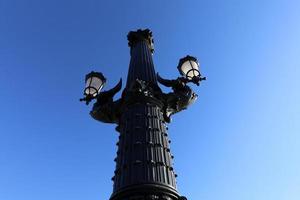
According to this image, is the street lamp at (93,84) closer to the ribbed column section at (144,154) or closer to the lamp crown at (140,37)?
the ribbed column section at (144,154)

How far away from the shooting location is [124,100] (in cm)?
788

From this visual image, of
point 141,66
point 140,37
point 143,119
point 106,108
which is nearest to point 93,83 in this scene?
point 141,66

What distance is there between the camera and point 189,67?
9094mm

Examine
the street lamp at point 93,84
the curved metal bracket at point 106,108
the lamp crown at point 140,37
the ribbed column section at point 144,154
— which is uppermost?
the lamp crown at point 140,37

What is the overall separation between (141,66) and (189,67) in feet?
3.67

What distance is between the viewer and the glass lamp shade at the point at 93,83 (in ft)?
29.4

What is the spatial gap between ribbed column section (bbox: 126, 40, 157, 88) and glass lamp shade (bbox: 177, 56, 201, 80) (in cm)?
64

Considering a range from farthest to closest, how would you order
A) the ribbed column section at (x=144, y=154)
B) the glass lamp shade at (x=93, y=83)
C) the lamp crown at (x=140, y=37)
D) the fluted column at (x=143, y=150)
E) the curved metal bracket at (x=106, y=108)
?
the lamp crown at (x=140, y=37) < the glass lamp shade at (x=93, y=83) < the curved metal bracket at (x=106, y=108) < the ribbed column section at (x=144, y=154) < the fluted column at (x=143, y=150)

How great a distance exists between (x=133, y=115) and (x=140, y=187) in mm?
1937

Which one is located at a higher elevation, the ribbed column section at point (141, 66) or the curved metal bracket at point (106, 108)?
the ribbed column section at point (141, 66)

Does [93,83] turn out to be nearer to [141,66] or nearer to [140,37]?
[141,66]

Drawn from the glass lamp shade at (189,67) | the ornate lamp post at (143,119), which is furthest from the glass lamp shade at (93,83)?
the glass lamp shade at (189,67)

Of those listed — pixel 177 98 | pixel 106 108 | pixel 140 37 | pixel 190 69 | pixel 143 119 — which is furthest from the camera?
pixel 140 37

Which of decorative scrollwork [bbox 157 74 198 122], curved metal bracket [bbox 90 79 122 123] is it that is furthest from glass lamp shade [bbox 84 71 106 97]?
decorative scrollwork [bbox 157 74 198 122]
